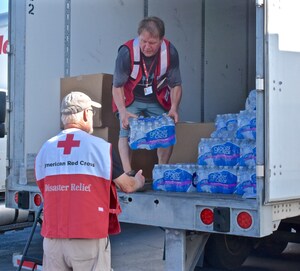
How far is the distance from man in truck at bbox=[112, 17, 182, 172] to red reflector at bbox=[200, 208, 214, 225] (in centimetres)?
130

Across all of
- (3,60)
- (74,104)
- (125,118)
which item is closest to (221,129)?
(125,118)

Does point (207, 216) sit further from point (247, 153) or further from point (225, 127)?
point (225, 127)

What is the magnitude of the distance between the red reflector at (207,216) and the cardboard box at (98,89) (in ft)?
5.59

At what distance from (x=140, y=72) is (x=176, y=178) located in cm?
119

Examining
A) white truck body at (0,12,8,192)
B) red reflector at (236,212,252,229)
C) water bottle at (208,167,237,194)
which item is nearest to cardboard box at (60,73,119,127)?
water bottle at (208,167,237,194)

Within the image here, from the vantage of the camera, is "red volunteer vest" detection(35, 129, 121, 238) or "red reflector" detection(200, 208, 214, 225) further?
"red reflector" detection(200, 208, 214, 225)

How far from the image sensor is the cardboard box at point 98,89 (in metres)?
5.20

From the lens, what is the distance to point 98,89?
17.1 feet

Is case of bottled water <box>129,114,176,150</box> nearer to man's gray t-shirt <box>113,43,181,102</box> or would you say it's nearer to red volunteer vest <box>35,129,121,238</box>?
man's gray t-shirt <box>113,43,181,102</box>

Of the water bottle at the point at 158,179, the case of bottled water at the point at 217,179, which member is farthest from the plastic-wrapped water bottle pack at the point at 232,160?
the water bottle at the point at 158,179

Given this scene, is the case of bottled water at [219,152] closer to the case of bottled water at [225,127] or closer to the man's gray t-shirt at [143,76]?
the case of bottled water at [225,127]

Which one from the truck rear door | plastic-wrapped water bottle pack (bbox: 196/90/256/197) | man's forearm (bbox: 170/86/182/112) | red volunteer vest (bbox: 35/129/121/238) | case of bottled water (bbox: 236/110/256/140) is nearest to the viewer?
red volunteer vest (bbox: 35/129/121/238)

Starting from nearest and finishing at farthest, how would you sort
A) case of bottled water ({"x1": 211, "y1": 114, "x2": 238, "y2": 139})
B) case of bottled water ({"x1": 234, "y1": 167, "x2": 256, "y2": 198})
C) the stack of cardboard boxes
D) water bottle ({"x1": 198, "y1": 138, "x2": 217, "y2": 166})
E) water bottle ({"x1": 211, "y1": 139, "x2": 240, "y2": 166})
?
case of bottled water ({"x1": 234, "y1": 167, "x2": 256, "y2": 198})
water bottle ({"x1": 211, "y1": 139, "x2": 240, "y2": 166})
water bottle ({"x1": 198, "y1": 138, "x2": 217, "y2": 166})
case of bottled water ({"x1": 211, "y1": 114, "x2": 238, "y2": 139})
the stack of cardboard boxes

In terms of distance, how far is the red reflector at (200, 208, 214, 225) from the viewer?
374 centimetres
